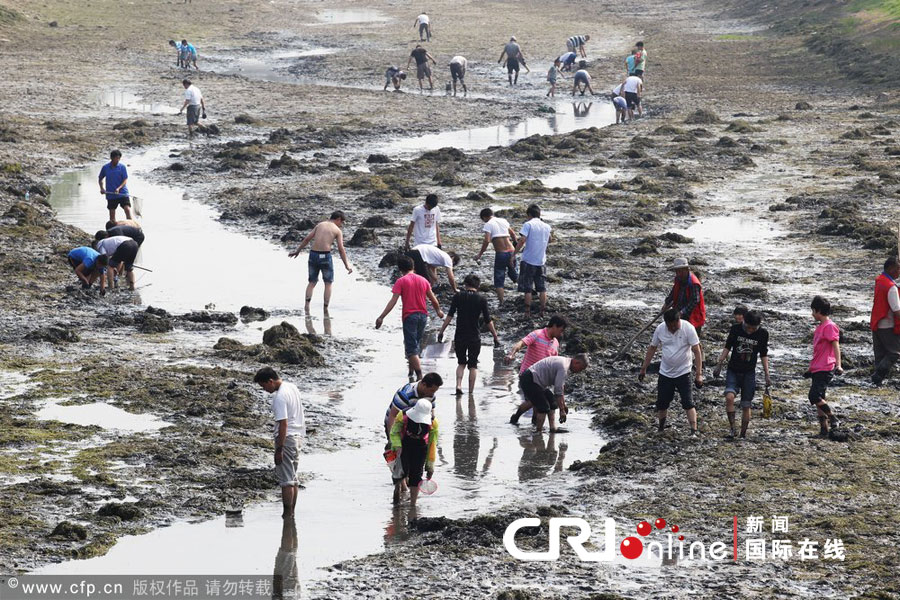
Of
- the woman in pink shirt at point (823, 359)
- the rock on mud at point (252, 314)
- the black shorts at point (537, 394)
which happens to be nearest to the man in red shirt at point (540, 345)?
the black shorts at point (537, 394)

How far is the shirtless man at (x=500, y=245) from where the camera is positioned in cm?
2020

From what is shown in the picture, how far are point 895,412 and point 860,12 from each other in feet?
168

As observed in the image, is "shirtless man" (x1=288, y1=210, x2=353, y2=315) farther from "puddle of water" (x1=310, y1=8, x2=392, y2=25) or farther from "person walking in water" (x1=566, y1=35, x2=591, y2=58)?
"puddle of water" (x1=310, y1=8, x2=392, y2=25)

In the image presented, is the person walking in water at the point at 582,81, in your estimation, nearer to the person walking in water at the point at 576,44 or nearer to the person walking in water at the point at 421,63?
the person walking in water at the point at 421,63

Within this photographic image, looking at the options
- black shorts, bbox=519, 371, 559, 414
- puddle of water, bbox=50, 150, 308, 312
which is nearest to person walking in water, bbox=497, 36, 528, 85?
puddle of water, bbox=50, 150, 308, 312

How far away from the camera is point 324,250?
2030cm

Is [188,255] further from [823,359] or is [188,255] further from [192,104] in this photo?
[192,104]

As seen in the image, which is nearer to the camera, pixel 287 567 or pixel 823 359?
pixel 287 567

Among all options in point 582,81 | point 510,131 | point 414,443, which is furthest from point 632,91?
point 414,443

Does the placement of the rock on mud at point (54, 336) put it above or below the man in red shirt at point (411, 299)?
below

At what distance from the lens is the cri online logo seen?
37.2ft

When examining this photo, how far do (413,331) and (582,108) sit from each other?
31.1 metres

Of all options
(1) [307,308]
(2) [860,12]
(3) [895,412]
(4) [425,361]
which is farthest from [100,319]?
(2) [860,12]

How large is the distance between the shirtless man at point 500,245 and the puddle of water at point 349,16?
5481cm
